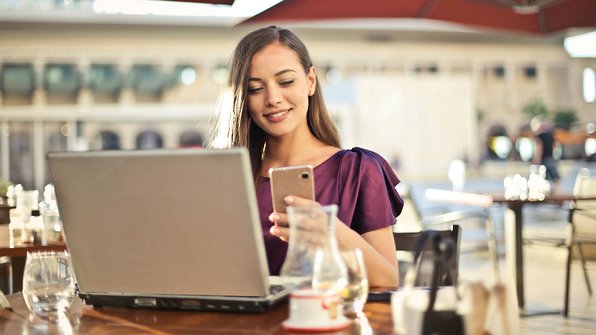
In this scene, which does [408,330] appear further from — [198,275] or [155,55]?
[155,55]

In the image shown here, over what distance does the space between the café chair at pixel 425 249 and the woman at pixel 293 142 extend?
0.10m

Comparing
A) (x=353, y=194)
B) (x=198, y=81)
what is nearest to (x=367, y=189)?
(x=353, y=194)

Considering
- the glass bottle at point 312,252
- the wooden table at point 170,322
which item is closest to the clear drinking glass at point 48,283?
the wooden table at point 170,322

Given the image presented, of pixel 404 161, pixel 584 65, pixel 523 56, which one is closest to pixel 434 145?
pixel 404 161

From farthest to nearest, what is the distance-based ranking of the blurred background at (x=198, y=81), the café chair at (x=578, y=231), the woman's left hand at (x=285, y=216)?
the blurred background at (x=198, y=81)
the café chair at (x=578, y=231)
the woman's left hand at (x=285, y=216)

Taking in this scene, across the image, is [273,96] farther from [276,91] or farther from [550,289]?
[550,289]

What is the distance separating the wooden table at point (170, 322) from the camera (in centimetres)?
113

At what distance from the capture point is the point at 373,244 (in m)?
1.74

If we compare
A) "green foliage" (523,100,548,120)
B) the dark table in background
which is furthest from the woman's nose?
"green foliage" (523,100,548,120)

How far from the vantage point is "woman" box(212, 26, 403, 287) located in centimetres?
175

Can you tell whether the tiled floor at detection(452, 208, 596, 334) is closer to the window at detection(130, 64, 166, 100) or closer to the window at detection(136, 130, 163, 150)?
the window at detection(136, 130, 163, 150)

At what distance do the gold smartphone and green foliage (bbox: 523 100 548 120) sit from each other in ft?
112

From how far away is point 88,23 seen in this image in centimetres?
3153

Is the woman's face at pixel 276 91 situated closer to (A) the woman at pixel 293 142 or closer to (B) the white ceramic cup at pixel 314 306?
(A) the woman at pixel 293 142
